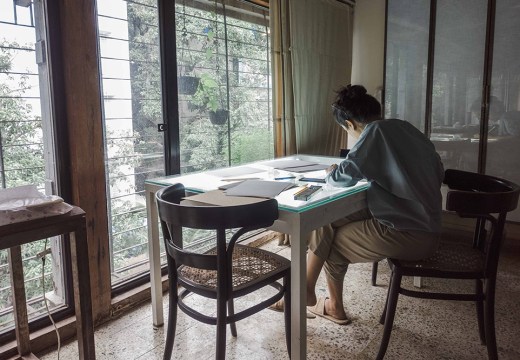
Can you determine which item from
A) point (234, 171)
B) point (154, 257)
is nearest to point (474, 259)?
point (234, 171)

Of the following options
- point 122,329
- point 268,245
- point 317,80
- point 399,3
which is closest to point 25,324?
point 122,329

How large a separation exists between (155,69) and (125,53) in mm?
187

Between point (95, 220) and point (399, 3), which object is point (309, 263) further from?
point (399, 3)

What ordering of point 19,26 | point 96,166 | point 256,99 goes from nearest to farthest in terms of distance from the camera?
point 19,26 → point 96,166 → point 256,99

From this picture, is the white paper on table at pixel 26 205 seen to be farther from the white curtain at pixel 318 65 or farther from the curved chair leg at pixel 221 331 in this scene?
the white curtain at pixel 318 65

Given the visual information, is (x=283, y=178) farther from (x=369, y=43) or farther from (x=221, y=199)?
(x=369, y=43)

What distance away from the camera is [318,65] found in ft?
10.6

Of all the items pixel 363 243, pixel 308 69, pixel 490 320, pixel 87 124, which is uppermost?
pixel 308 69

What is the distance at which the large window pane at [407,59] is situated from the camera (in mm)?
3191

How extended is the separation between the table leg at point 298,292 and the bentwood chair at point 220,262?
0.09 m

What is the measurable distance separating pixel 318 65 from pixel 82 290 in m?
2.54

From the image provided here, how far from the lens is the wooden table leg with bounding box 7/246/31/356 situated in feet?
4.84

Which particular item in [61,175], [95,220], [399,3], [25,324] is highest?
[399,3]

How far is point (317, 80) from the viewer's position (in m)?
3.25
